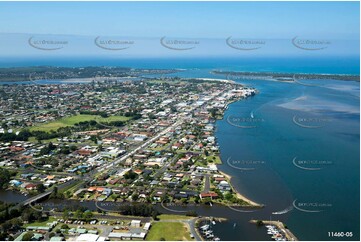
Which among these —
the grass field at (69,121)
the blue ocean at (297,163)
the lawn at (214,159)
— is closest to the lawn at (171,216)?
the blue ocean at (297,163)

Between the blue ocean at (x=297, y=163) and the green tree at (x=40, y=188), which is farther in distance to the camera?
the green tree at (x=40, y=188)

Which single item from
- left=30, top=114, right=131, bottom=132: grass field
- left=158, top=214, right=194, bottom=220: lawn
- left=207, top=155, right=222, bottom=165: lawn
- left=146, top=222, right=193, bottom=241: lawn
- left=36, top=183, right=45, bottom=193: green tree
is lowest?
left=146, top=222, right=193, bottom=241: lawn

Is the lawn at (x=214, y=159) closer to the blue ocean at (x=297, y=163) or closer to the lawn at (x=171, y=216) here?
the blue ocean at (x=297, y=163)

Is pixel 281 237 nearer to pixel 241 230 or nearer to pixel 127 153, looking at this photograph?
pixel 241 230

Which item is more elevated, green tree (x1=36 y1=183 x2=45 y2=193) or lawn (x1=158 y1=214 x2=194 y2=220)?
green tree (x1=36 y1=183 x2=45 y2=193)

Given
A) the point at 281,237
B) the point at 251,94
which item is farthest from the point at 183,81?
the point at 281,237

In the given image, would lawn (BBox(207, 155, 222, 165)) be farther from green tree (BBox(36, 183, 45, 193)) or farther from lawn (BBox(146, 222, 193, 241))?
green tree (BBox(36, 183, 45, 193))

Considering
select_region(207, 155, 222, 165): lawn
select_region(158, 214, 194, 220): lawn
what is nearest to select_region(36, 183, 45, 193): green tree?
select_region(158, 214, 194, 220): lawn

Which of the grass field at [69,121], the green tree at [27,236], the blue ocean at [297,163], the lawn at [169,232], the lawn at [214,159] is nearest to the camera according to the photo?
the green tree at [27,236]
